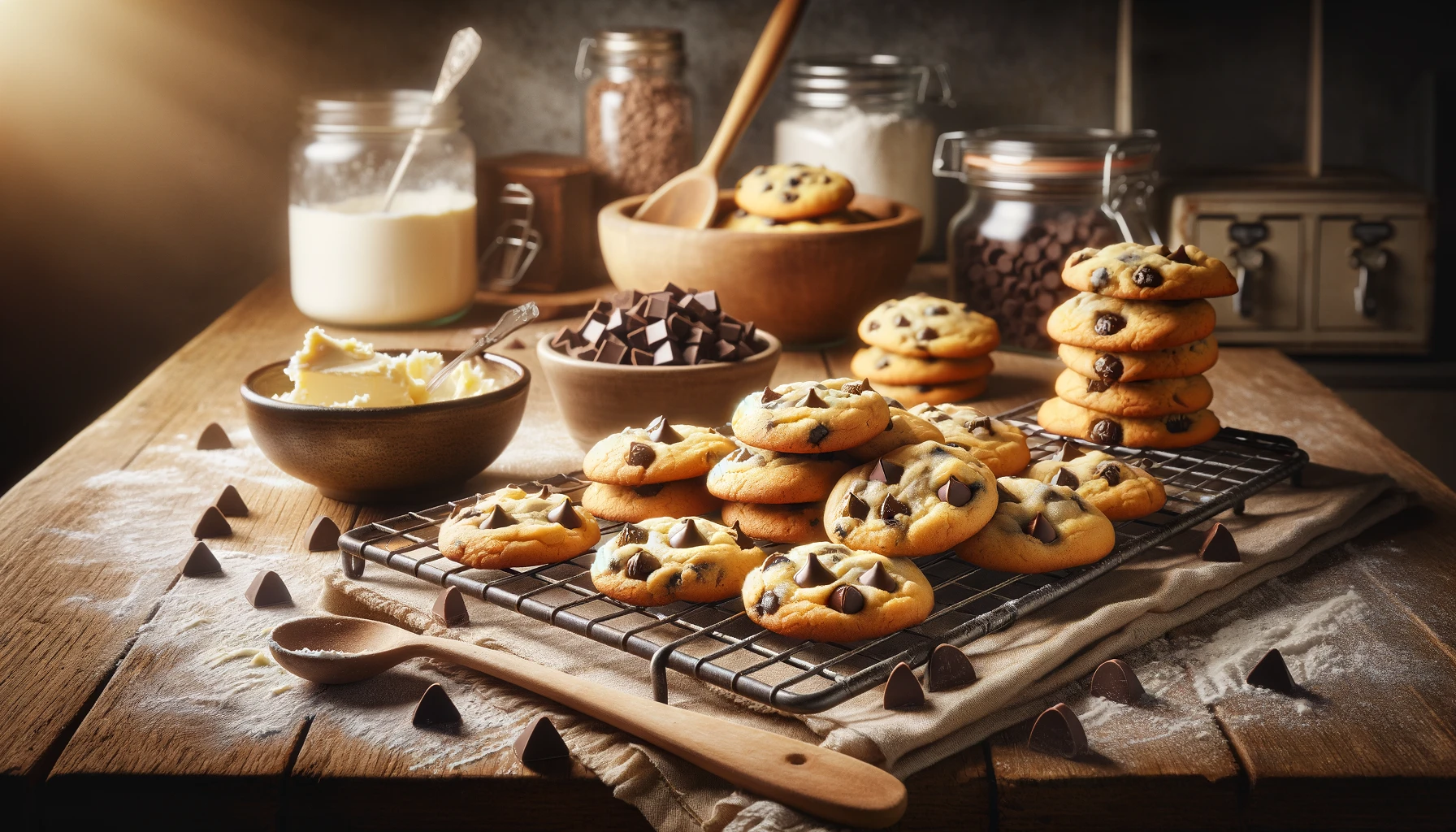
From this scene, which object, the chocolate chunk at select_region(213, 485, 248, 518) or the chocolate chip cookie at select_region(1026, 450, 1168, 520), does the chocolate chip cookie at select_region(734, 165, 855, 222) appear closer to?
the chocolate chip cookie at select_region(1026, 450, 1168, 520)

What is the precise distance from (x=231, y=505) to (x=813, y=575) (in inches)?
30.1

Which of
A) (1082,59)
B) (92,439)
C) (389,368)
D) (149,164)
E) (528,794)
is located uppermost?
(1082,59)

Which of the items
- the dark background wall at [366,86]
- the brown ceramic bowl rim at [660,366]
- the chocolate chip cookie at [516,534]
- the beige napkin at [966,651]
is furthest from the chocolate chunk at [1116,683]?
the dark background wall at [366,86]

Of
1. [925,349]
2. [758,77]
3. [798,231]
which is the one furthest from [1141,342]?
[758,77]

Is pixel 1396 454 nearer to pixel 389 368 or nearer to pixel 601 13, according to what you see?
pixel 389 368

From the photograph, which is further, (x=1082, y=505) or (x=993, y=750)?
(x=1082, y=505)

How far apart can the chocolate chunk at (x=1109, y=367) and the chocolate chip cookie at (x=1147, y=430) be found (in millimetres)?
53

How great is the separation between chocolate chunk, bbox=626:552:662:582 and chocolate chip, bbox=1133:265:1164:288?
2.29 ft

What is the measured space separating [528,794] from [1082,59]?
91.7 inches

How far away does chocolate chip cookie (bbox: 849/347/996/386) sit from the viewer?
71.9 inches

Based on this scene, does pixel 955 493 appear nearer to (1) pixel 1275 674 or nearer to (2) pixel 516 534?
(1) pixel 1275 674

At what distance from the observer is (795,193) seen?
211 cm

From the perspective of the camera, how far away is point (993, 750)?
0.96 meters

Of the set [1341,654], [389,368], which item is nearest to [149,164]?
[389,368]
